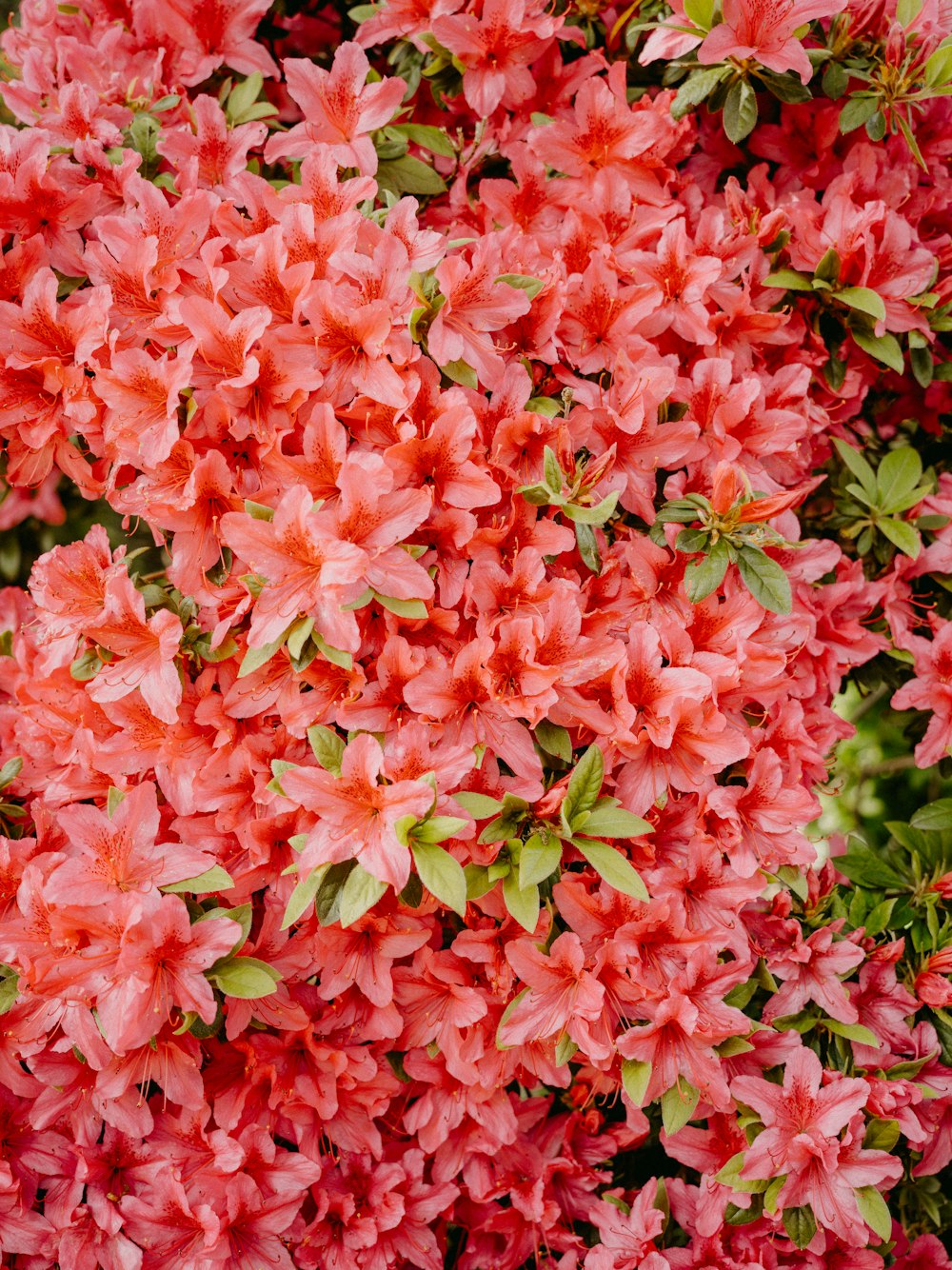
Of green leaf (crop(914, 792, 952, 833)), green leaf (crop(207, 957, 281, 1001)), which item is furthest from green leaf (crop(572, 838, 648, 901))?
green leaf (crop(914, 792, 952, 833))

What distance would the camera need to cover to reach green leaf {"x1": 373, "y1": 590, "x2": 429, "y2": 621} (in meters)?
1.42

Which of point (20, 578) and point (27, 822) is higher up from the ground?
point (27, 822)

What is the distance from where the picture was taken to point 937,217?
2012 millimetres

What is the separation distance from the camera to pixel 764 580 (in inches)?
61.8

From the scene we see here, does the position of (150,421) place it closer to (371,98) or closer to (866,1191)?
(371,98)

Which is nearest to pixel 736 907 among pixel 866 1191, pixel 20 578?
pixel 866 1191

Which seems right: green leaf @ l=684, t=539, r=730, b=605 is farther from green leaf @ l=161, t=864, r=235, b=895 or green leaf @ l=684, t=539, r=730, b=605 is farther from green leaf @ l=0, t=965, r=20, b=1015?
green leaf @ l=0, t=965, r=20, b=1015

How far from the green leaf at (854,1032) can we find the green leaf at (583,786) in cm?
56

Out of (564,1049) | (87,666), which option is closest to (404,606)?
(87,666)

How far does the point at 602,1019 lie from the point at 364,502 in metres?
0.74

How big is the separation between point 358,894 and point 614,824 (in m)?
0.33

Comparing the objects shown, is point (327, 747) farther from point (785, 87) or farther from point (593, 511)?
point (785, 87)

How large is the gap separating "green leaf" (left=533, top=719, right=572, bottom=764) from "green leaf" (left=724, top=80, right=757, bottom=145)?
3.25 ft

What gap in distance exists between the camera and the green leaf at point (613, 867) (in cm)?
140
